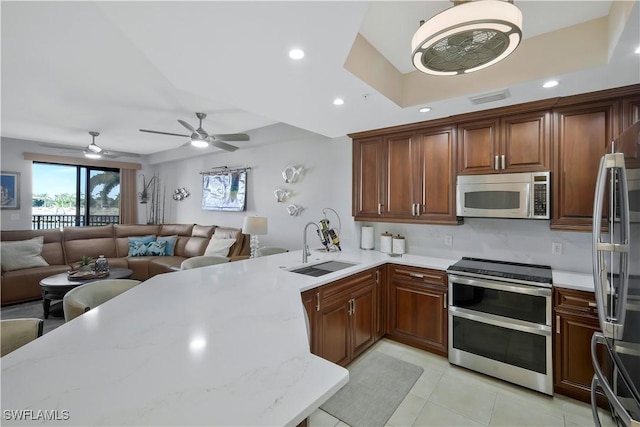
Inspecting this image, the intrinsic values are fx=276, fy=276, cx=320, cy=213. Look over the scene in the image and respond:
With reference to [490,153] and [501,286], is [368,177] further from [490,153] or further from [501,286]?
[501,286]

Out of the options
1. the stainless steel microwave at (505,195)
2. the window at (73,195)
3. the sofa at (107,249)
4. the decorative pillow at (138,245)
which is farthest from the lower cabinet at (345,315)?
the window at (73,195)

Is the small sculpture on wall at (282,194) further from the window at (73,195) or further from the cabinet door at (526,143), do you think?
the window at (73,195)

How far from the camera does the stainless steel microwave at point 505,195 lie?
238 centimetres

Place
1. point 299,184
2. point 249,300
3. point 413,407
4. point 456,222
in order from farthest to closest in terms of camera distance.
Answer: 1. point 299,184
2. point 456,222
3. point 413,407
4. point 249,300

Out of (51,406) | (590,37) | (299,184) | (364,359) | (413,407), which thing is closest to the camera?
(51,406)

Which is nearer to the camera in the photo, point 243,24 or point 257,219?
point 243,24

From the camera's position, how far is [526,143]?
8.21 feet

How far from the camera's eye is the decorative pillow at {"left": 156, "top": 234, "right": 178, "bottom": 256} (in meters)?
5.51

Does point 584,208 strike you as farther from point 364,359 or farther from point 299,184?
point 299,184

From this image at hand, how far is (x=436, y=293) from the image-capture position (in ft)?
8.82

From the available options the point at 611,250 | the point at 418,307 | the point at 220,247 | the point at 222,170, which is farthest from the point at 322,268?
the point at 222,170

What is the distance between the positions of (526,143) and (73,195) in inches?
327

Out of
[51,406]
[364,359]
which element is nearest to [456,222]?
[364,359]

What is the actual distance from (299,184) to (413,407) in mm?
3083
